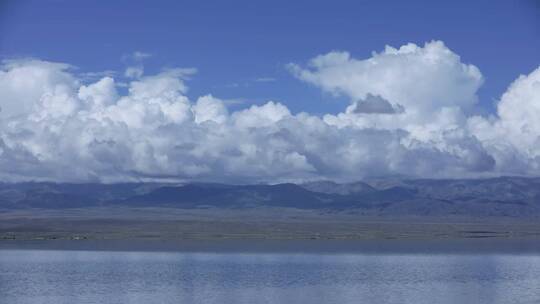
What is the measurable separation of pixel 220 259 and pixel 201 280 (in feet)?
Result: 92.7

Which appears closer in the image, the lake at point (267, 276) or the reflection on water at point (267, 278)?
the reflection on water at point (267, 278)

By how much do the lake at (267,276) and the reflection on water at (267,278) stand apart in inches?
3.4

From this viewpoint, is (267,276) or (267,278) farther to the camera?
(267,276)

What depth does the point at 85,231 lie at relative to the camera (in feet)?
638

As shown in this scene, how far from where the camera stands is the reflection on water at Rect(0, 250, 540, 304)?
2451 inches

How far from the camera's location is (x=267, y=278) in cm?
7681

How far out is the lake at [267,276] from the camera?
62.4 meters

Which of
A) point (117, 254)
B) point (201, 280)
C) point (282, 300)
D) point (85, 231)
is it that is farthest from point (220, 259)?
point (85, 231)

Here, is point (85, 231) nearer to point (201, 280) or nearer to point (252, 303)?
point (201, 280)

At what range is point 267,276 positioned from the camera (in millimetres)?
78938

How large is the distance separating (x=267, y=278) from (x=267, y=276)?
2.13 metres

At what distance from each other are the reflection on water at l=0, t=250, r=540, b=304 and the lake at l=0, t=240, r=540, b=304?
9 centimetres

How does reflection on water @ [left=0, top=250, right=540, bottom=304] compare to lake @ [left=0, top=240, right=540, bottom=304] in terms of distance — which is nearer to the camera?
reflection on water @ [left=0, top=250, right=540, bottom=304]

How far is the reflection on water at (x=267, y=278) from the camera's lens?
6225 centimetres
